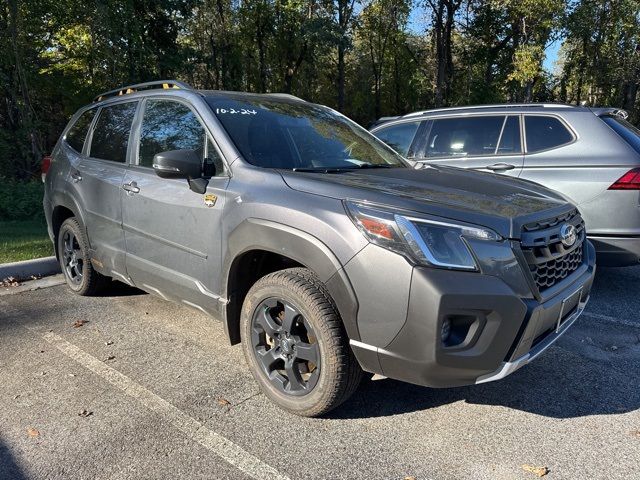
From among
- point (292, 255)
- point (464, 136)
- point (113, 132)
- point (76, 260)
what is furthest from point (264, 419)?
point (464, 136)

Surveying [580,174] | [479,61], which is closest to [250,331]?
[580,174]

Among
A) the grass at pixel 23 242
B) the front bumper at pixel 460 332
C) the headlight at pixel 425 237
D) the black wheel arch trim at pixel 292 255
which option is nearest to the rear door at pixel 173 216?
the black wheel arch trim at pixel 292 255

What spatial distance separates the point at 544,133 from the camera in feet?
16.8

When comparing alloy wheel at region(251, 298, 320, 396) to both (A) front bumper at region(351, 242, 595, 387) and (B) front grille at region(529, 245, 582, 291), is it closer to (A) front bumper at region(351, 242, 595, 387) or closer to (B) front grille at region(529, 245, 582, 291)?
(A) front bumper at region(351, 242, 595, 387)

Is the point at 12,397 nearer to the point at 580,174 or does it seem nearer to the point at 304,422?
the point at 304,422

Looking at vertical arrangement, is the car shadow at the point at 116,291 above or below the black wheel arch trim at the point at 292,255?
below

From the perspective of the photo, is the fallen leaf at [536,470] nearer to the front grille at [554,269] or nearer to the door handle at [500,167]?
the front grille at [554,269]

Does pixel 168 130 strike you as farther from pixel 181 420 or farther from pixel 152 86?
pixel 181 420

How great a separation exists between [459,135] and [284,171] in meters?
3.48

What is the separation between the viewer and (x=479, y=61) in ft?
88.9

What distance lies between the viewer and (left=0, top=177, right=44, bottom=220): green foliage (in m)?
8.76

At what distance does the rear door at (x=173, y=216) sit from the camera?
3109 mm

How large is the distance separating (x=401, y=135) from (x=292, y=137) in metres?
3.12

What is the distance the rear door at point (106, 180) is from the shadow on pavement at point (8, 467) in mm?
1656
